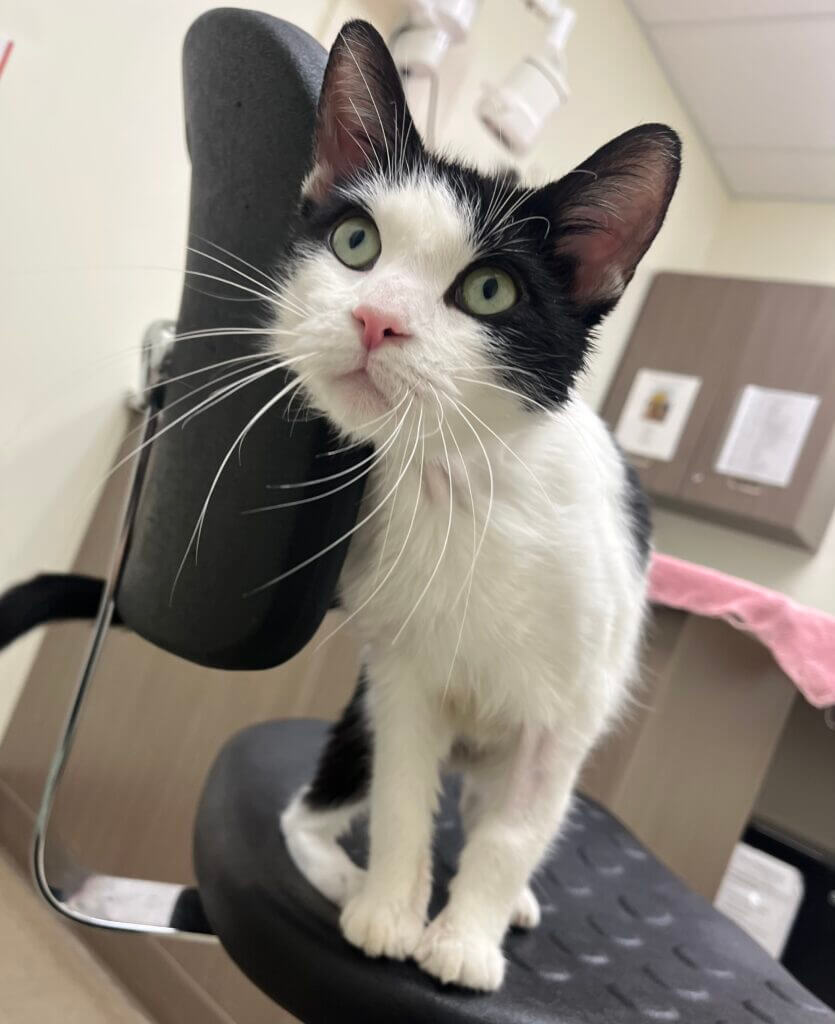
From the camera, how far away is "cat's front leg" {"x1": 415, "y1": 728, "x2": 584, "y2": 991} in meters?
0.54

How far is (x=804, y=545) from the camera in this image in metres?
→ 2.52

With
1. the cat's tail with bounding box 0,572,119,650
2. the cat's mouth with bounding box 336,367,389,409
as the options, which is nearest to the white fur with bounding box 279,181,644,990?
the cat's mouth with bounding box 336,367,389,409

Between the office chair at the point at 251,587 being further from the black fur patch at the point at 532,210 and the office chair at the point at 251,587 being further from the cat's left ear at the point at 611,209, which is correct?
the cat's left ear at the point at 611,209

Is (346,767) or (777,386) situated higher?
(777,386)

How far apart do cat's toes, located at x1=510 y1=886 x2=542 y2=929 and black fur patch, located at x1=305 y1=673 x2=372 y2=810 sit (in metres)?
0.16

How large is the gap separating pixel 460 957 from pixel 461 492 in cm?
32

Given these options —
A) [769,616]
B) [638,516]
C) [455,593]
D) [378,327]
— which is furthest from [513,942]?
[769,616]

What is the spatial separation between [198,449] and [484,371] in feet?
0.64

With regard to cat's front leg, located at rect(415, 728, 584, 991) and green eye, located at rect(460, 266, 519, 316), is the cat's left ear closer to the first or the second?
green eye, located at rect(460, 266, 519, 316)

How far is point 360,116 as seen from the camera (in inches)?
22.4

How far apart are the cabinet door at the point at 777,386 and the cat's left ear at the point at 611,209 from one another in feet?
6.92

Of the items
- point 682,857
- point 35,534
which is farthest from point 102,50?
point 682,857

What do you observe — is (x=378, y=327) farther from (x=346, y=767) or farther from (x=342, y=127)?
(x=346, y=767)

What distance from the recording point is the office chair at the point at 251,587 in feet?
1.58
